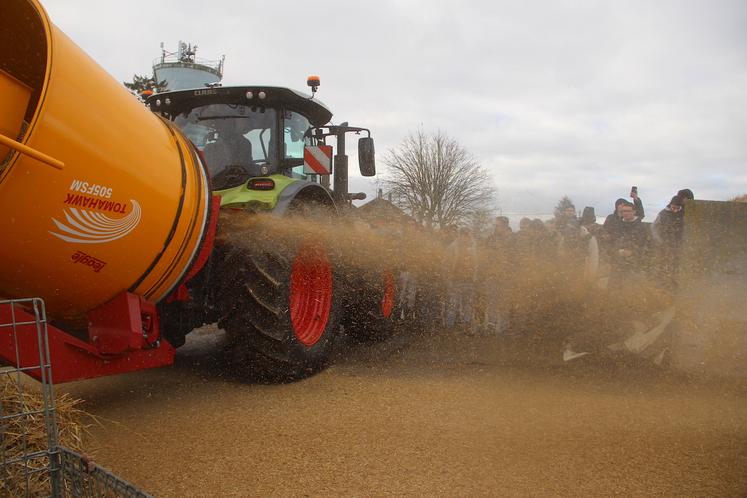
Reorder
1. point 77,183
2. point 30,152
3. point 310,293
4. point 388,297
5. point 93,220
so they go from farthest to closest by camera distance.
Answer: point 388,297
point 310,293
point 93,220
point 77,183
point 30,152

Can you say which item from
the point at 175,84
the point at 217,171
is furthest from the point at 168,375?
the point at 175,84

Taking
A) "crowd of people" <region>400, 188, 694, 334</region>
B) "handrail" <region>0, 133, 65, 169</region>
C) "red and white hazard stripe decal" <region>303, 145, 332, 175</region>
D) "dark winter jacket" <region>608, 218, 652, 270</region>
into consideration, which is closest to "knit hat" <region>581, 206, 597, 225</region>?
"crowd of people" <region>400, 188, 694, 334</region>

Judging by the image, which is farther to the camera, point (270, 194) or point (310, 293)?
point (310, 293)

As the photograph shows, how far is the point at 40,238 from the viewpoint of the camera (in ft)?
8.30

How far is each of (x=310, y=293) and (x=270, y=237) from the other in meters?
0.92

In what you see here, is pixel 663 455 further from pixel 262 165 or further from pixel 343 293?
pixel 262 165

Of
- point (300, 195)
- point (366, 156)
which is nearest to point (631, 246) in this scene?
point (366, 156)

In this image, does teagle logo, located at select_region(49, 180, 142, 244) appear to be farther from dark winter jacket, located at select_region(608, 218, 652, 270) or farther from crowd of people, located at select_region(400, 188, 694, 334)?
dark winter jacket, located at select_region(608, 218, 652, 270)

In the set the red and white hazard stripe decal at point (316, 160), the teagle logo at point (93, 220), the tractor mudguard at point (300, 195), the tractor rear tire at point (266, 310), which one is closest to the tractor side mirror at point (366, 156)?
the red and white hazard stripe decal at point (316, 160)

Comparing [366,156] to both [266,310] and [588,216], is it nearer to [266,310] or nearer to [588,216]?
[266,310]

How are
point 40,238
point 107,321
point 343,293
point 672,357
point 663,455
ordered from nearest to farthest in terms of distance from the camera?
point 40,238, point 663,455, point 107,321, point 672,357, point 343,293

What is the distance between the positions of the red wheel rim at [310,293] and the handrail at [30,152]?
1.92 meters

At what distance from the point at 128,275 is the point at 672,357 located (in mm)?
4027

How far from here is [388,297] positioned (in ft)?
20.3
